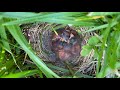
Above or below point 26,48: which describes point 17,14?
above

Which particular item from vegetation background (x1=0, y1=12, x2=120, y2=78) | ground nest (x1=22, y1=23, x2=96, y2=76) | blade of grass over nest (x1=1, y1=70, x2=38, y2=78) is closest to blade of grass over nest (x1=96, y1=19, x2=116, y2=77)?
vegetation background (x1=0, y1=12, x2=120, y2=78)

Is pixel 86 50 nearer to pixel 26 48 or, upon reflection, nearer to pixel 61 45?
pixel 61 45

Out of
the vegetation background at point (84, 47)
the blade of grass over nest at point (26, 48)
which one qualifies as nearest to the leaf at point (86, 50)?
the vegetation background at point (84, 47)

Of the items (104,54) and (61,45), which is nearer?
(104,54)

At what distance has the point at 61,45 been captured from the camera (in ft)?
4.18

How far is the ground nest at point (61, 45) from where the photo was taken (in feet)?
4.11

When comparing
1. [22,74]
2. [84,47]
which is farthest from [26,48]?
[84,47]

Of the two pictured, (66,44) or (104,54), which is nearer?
(104,54)

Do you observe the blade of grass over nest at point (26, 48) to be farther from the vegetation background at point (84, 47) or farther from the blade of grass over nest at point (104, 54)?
the blade of grass over nest at point (104, 54)

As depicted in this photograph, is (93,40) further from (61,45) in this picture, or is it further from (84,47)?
(61,45)

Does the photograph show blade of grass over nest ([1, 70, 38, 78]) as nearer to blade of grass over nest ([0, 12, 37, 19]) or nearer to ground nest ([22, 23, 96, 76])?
ground nest ([22, 23, 96, 76])

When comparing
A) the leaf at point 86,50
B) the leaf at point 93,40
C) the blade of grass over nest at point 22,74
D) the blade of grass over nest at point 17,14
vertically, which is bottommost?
the blade of grass over nest at point 22,74

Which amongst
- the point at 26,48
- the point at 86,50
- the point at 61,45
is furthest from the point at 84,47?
the point at 26,48

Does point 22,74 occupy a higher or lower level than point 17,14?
lower
